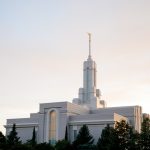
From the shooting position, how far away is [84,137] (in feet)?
188

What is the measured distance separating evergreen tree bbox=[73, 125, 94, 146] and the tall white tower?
22917 mm

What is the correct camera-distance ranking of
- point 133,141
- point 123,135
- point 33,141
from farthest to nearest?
1. point 33,141
2. point 123,135
3. point 133,141

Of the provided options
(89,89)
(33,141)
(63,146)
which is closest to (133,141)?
(63,146)

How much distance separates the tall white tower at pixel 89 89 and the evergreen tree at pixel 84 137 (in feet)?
75.2

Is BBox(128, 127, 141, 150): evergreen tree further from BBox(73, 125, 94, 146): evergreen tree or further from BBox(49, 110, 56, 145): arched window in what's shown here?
BBox(49, 110, 56, 145): arched window

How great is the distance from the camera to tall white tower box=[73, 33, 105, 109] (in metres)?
82.2

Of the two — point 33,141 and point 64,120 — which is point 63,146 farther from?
point 64,120

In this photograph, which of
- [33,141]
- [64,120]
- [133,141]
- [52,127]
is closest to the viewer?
[133,141]

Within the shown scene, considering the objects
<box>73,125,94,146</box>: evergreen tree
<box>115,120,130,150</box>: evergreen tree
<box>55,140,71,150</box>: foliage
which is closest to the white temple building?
<box>73,125,94,146</box>: evergreen tree

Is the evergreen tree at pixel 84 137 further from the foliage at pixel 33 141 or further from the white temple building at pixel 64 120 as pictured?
the foliage at pixel 33 141

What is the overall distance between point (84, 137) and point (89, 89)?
26676mm

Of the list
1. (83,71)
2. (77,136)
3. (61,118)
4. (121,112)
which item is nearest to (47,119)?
(61,118)

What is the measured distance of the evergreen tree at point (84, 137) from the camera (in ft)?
185

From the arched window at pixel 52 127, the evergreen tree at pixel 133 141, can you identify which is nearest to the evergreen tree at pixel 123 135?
the evergreen tree at pixel 133 141
